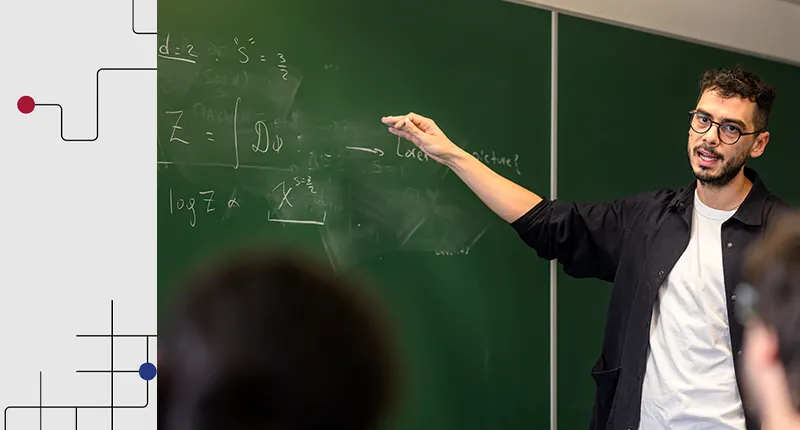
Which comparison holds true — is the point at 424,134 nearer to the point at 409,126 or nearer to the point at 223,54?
the point at 409,126

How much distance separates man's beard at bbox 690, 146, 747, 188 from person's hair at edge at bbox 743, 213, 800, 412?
178 mm

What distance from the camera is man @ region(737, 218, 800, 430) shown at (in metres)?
1.82

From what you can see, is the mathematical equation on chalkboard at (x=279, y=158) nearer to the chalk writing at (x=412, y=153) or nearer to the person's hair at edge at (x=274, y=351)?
the chalk writing at (x=412, y=153)

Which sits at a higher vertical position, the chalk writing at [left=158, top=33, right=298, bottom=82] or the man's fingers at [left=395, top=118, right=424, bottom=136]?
the chalk writing at [left=158, top=33, right=298, bottom=82]

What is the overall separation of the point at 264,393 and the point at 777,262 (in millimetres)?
1419

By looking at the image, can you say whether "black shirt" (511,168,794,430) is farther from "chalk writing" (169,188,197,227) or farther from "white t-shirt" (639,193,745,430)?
"chalk writing" (169,188,197,227)

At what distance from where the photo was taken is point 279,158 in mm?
2129

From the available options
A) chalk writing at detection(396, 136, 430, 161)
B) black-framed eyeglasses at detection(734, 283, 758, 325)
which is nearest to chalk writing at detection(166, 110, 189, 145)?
chalk writing at detection(396, 136, 430, 161)

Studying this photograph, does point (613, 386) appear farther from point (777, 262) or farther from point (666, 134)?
point (666, 134)

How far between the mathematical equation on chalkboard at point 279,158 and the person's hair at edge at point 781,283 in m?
0.92

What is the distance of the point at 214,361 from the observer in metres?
2.03

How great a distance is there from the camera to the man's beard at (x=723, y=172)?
1.99 meters
